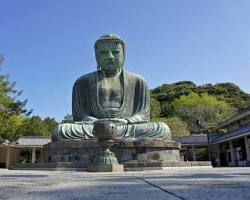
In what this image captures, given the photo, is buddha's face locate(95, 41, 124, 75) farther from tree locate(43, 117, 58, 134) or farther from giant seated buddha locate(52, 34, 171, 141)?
tree locate(43, 117, 58, 134)

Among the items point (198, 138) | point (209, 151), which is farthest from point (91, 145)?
point (209, 151)

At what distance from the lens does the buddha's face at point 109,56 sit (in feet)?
46.1

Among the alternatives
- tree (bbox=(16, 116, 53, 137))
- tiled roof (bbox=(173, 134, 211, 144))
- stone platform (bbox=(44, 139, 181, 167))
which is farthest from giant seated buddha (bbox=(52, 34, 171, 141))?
tree (bbox=(16, 116, 53, 137))

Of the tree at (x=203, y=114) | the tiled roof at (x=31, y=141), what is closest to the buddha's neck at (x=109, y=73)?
the tiled roof at (x=31, y=141)

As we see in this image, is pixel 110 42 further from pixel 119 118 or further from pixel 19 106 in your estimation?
pixel 19 106

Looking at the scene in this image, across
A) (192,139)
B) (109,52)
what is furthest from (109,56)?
(192,139)

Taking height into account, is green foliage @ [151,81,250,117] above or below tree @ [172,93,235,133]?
above

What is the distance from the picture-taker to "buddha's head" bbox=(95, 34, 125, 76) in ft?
46.2

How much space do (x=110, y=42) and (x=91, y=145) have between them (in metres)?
5.51

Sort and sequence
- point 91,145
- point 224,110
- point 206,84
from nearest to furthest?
point 91,145 → point 224,110 → point 206,84

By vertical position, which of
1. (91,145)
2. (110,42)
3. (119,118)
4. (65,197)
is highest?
(110,42)

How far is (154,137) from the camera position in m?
11.5

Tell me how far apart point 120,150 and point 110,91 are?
381 centimetres

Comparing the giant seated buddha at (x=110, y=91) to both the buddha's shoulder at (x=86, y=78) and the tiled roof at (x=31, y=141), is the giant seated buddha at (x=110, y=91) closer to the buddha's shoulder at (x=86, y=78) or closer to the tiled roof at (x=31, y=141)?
the buddha's shoulder at (x=86, y=78)
